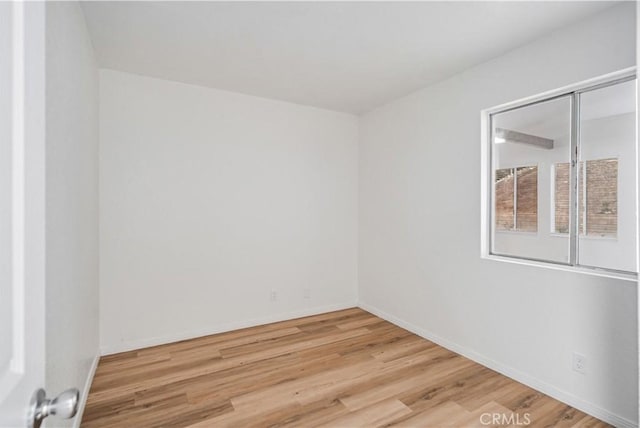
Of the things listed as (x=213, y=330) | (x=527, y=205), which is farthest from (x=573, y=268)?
(x=213, y=330)

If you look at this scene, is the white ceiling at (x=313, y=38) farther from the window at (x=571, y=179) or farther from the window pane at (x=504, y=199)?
the window pane at (x=504, y=199)

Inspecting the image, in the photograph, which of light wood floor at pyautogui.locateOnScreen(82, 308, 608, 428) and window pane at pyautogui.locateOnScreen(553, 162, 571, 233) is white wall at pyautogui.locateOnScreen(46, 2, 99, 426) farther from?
window pane at pyautogui.locateOnScreen(553, 162, 571, 233)

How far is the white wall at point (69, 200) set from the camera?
1439 mm

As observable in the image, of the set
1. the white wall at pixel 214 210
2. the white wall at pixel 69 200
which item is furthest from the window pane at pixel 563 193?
the white wall at pixel 69 200

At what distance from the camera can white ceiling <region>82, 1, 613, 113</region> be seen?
2.07 m

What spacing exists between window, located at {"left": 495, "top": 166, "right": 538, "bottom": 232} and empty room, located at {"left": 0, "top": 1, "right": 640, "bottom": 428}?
0.11 feet

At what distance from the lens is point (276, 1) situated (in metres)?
2.00

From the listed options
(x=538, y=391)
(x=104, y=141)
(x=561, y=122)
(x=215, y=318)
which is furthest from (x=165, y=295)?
(x=561, y=122)

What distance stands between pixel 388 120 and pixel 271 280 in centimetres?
235

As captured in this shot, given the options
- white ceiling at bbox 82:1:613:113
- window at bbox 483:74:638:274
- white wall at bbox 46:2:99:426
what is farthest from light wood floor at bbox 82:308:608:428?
white ceiling at bbox 82:1:613:113

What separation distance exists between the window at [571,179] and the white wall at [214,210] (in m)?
1.85

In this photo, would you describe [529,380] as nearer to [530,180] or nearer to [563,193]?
[563,193]

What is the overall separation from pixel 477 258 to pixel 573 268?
72 centimetres
